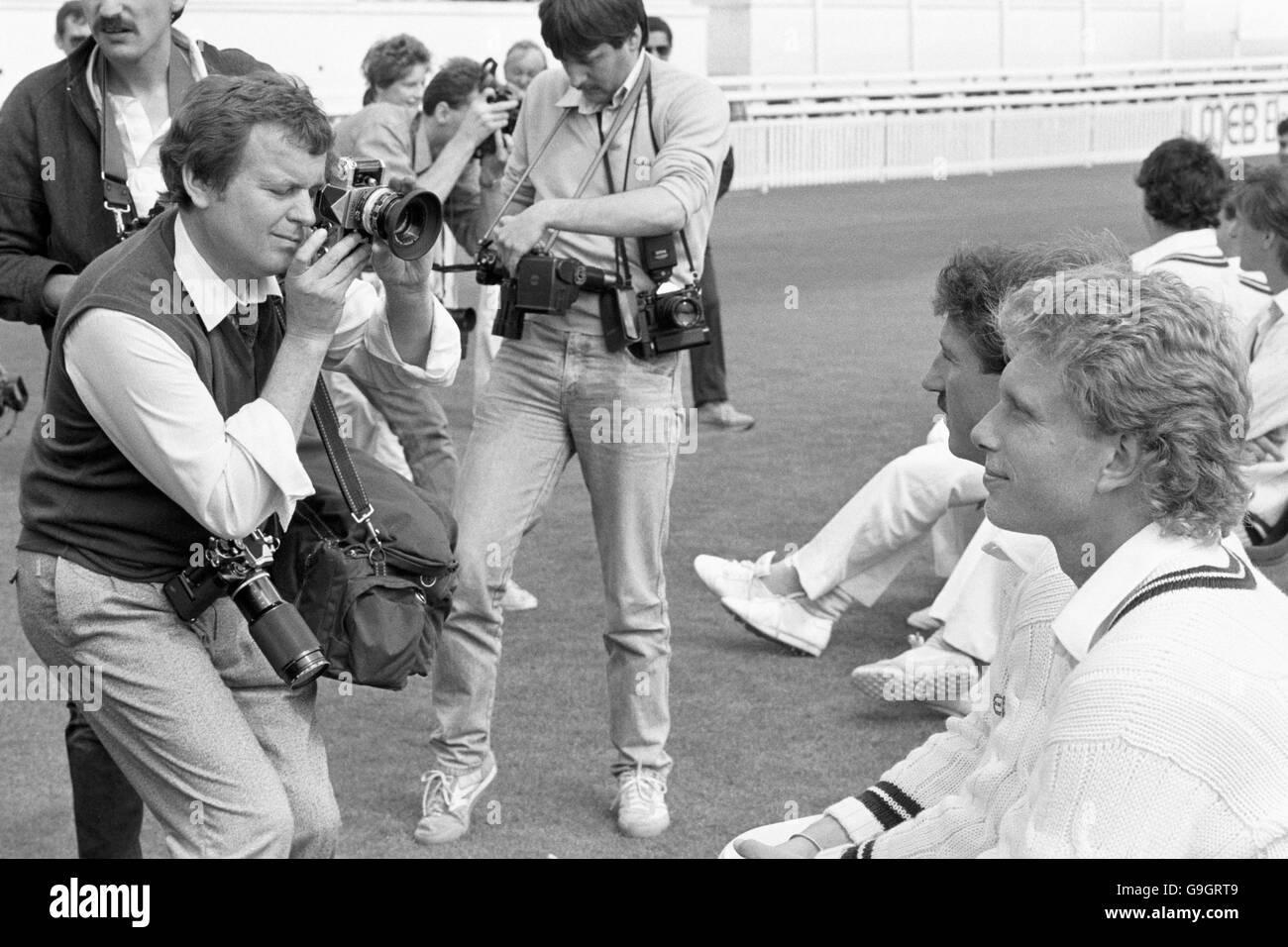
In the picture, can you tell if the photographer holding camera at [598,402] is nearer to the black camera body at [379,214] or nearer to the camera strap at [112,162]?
the camera strap at [112,162]

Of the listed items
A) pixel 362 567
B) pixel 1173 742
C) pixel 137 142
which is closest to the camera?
pixel 1173 742

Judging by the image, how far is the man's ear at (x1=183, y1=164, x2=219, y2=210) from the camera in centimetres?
291

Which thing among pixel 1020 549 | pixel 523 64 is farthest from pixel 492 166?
pixel 1020 549

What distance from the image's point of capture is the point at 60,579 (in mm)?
2908

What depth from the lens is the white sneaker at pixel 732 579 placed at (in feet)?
19.2

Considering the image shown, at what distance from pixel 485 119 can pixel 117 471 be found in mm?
3007

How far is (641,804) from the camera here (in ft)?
14.4

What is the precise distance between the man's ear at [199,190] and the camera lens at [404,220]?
26 centimetres

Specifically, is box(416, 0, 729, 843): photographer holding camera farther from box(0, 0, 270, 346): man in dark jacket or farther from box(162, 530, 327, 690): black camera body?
box(162, 530, 327, 690): black camera body

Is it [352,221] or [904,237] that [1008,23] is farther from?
[352,221]

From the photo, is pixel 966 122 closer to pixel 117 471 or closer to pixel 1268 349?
pixel 1268 349

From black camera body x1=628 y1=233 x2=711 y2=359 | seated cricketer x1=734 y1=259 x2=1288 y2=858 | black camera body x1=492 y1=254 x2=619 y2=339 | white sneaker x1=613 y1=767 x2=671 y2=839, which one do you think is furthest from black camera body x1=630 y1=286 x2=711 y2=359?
seated cricketer x1=734 y1=259 x2=1288 y2=858
